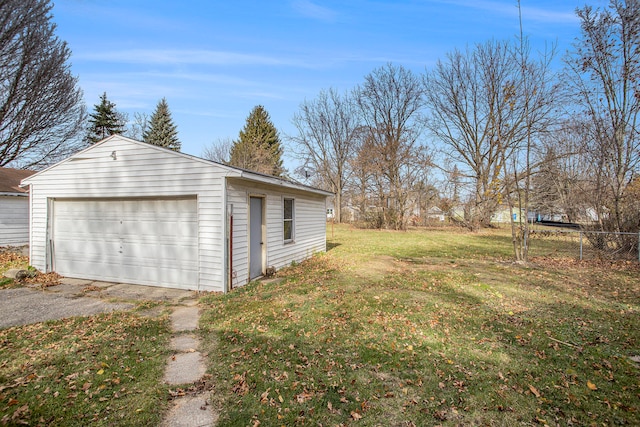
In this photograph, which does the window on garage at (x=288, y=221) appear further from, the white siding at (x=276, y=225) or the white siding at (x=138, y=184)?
the white siding at (x=138, y=184)

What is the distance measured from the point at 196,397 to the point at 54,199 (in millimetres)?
8186

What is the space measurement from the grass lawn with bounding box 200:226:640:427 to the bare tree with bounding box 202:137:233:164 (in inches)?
1485

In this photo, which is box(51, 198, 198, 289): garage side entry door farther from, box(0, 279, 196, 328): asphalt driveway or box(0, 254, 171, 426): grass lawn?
box(0, 254, 171, 426): grass lawn

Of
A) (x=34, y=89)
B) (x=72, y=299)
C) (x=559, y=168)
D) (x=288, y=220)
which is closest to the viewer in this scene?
(x=72, y=299)

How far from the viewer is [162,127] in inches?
1299

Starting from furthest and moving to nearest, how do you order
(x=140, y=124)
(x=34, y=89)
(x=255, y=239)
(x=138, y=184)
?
(x=140, y=124) → (x=34, y=89) → (x=255, y=239) → (x=138, y=184)

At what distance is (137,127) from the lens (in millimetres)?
35250

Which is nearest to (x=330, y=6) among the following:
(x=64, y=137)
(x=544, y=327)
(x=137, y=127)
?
(x=544, y=327)

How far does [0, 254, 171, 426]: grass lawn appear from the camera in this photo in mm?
2676

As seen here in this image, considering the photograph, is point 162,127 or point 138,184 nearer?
point 138,184

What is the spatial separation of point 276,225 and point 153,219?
10.2 feet

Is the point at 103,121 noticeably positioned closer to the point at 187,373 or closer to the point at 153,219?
the point at 153,219

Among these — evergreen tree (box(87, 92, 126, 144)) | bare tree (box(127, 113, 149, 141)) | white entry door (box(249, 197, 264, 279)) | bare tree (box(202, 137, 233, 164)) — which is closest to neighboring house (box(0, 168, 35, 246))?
white entry door (box(249, 197, 264, 279))

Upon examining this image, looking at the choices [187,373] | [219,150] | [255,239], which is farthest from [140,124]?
[187,373]
